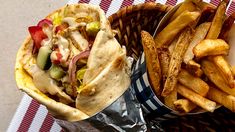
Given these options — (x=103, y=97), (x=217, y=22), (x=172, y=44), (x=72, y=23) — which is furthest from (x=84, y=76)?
(x=217, y=22)

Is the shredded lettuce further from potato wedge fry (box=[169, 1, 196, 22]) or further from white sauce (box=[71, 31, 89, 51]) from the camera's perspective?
potato wedge fry (box=[169, 1, 196, 22])

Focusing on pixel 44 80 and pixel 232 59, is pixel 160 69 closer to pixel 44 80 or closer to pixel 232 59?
pixel 232 59

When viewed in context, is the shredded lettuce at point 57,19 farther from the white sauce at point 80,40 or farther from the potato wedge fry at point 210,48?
the potato wedge fry at point 210,48

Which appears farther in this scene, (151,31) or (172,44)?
(151,31)

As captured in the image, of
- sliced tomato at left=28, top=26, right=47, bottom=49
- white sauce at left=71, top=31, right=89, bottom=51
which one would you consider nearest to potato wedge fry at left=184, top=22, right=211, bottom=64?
white sauce at left=71, top=31, right=89, bottom=51

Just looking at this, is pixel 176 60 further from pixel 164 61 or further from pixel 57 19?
pixel 57 19

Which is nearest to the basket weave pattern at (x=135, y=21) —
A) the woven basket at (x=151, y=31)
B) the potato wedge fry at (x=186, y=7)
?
the woven basket at (x=151, y=31)
